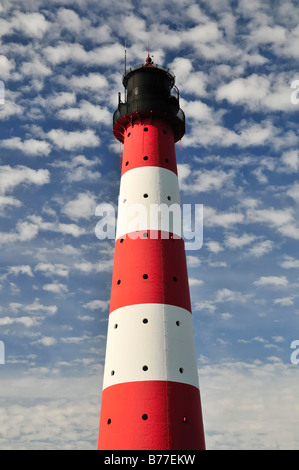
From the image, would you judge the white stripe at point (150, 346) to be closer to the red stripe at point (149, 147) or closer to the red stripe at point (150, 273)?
the red stripe at point (150, 273)

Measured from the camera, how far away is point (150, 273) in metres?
28.0

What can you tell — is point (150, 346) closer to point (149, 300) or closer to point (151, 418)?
point (149, 300)

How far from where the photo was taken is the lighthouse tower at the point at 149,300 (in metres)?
25.0

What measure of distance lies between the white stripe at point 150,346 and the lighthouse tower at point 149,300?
0.05 meters

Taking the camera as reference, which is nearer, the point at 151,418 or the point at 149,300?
the point at 151,418

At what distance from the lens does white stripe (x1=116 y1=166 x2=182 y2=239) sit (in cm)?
2962

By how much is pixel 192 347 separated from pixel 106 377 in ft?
16.2

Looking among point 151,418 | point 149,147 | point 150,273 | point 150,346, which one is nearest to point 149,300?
point 150,273

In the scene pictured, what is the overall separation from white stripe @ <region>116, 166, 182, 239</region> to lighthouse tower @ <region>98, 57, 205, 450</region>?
0.06 meters

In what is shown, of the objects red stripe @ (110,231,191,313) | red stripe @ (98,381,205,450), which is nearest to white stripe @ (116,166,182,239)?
red stripe @ (110,231,191,313)

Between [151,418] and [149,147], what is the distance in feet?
52.5

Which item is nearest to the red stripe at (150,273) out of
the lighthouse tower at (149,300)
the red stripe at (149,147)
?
the lighthouse tower at (149,300)
